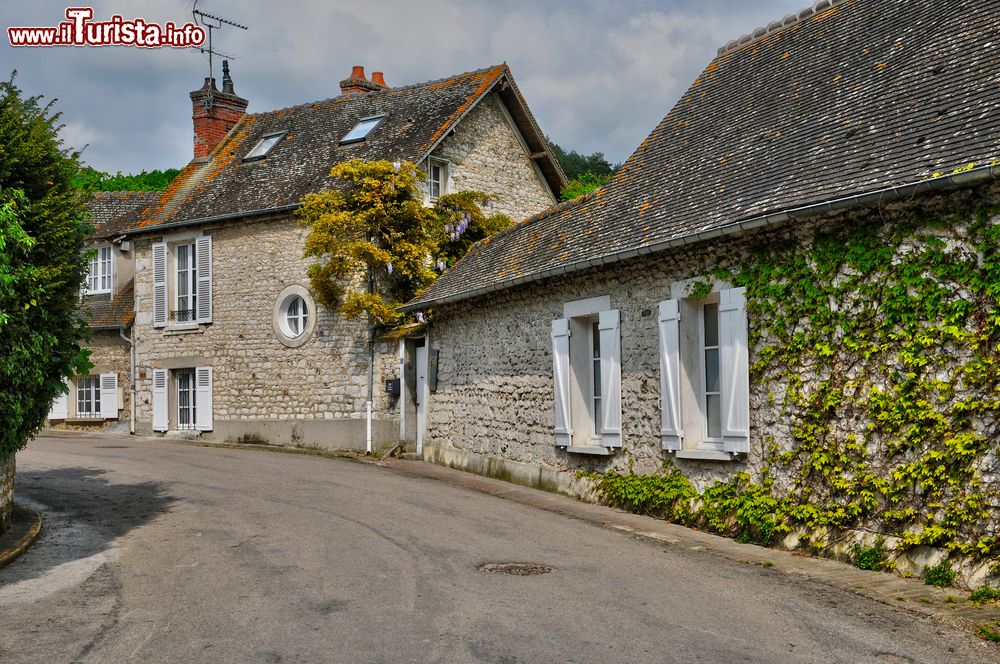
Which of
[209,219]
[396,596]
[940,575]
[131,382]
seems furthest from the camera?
[131,382]

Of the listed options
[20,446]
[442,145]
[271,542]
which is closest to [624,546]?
[271,542]

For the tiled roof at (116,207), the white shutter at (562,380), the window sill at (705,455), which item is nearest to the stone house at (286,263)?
the tiled roof at (116,207)

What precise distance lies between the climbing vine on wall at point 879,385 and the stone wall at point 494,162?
12.3 meters

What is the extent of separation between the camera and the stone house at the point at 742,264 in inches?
331

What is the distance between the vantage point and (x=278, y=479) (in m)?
14.4

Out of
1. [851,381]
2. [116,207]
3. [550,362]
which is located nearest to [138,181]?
[116,207]

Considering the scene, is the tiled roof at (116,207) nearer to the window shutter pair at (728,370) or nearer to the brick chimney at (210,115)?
the brick chimney at (210,115)

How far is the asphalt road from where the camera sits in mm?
5805

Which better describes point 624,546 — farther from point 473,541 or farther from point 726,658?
point 726,658

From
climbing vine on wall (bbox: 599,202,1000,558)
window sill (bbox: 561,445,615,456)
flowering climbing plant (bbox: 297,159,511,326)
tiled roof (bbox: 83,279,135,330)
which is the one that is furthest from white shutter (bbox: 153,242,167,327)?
climbing vine on wall (bbox: 599,202,1000,558)

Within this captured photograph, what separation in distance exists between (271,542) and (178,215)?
1561 centimetres

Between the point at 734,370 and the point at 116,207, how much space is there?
78.0 ft

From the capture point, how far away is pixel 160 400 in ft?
77.2

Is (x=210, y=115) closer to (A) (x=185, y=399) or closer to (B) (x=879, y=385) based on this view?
(A) (x=185, y=399)
